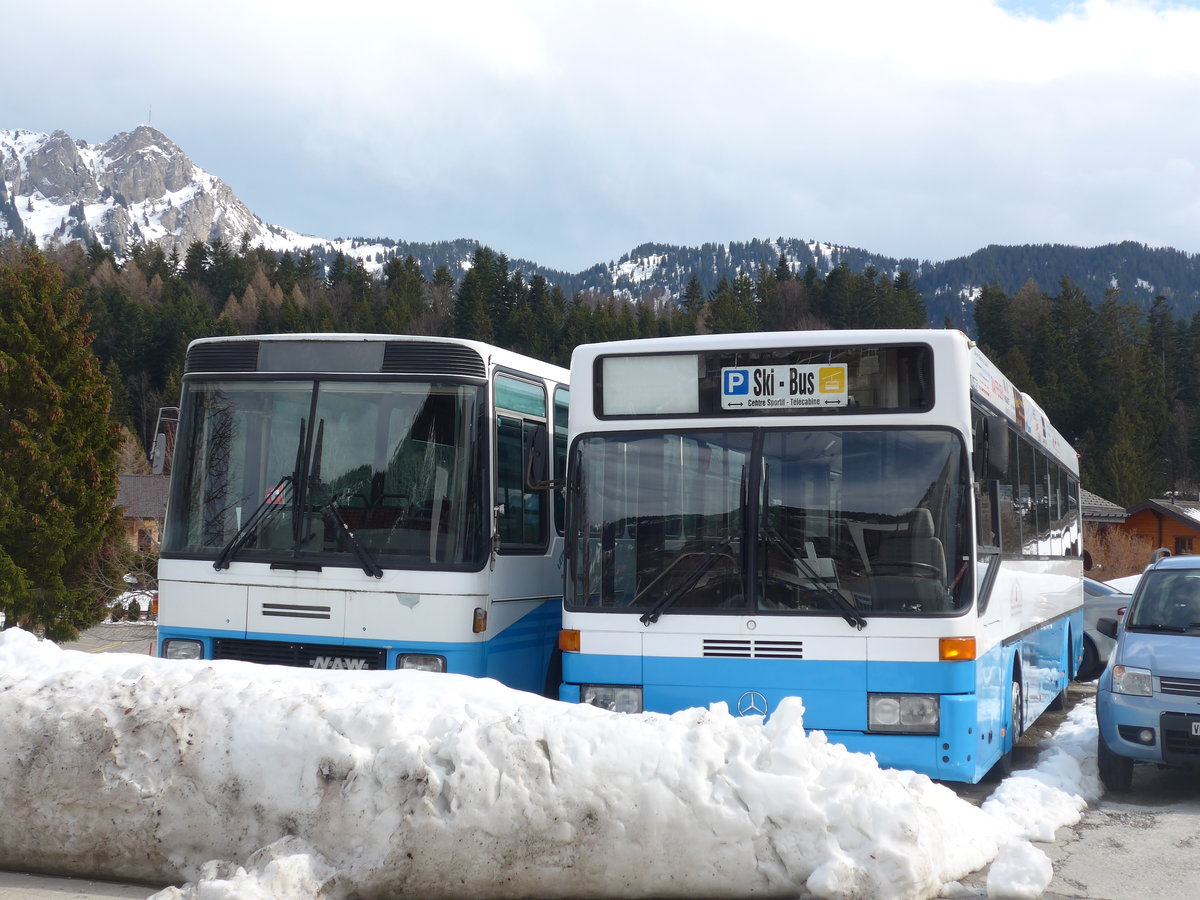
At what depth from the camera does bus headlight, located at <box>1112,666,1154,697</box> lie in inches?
347

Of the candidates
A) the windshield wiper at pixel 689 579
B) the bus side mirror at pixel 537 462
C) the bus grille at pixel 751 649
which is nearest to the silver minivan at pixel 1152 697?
the bus grille at pixel 751 649

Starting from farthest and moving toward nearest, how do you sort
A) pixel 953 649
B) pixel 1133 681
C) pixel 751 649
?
pixel 1133 681, pixel 751 649, pixel 953 649

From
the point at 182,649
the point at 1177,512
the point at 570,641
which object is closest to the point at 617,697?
the point at 570,641

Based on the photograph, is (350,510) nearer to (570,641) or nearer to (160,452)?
(160,452)

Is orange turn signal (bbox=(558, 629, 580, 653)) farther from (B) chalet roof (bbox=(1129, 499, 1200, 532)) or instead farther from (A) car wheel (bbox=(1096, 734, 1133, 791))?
(B) chalet roof (bbox=(1129, 499, 1200, 532))

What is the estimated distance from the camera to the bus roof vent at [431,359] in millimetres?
8453

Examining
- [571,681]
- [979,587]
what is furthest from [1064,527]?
[571,681]

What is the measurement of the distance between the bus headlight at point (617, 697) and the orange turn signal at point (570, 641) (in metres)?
0.25

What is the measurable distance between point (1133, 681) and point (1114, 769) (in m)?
0.66

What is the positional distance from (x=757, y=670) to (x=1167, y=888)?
242cm

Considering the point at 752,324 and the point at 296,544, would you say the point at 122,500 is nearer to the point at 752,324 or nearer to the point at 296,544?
the point at 752,324

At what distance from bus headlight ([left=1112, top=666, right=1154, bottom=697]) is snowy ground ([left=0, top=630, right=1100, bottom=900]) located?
11.0 feet

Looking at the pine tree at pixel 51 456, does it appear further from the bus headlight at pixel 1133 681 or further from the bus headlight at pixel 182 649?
the bus headlight at pixel 1133 681

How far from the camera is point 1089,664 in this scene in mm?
17766
